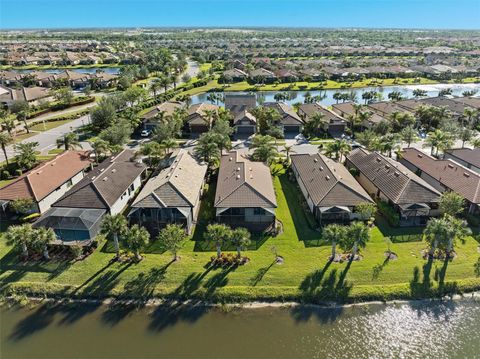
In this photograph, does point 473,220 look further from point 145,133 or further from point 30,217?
point 145,133

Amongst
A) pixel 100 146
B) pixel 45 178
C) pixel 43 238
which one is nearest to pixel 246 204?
pixel 43 238

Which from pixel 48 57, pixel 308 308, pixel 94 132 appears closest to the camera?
pixel 308 308

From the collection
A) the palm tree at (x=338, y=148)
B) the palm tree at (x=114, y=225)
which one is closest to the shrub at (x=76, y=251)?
the palm tree at (x=114, y=225)

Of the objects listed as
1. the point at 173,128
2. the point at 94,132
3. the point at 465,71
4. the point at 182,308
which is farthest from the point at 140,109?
the point at 465,71

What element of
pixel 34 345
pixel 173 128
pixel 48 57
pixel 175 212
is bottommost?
pixel 34 345

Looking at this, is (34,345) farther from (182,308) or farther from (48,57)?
(48,57)

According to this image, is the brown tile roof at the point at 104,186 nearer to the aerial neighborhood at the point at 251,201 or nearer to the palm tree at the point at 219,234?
the aerial neighborhood at the point at 251,201

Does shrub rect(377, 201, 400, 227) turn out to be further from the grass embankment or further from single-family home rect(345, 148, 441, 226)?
the grass embankment

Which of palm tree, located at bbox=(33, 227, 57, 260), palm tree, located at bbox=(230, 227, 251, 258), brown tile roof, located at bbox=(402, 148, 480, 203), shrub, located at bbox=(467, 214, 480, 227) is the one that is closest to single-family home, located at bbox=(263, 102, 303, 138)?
brown tile roof, located at bbox=(402, 148, 480, 203)
